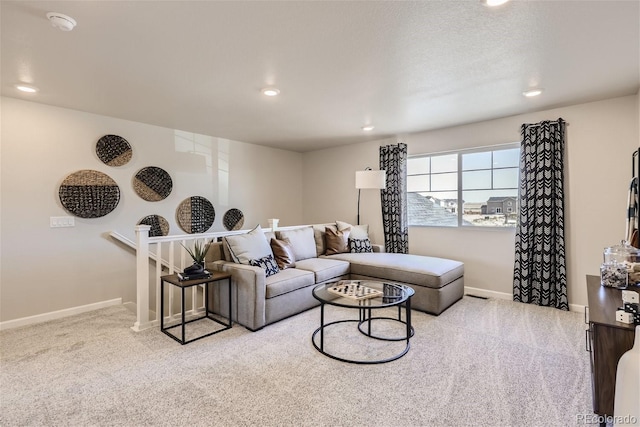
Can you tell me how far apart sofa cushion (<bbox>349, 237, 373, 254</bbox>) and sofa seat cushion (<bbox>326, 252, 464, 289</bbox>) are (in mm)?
263

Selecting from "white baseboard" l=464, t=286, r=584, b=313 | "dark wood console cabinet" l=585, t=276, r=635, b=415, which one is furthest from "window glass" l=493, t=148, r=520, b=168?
"dark wood console cabinet" l=585, t=276, r=635, b=415

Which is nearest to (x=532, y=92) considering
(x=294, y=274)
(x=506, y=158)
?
(x=506, y=158)

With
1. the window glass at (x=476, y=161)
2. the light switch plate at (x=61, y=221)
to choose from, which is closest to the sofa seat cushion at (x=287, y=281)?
the light switch plate at (x=61, y=221)

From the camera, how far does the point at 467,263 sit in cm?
430

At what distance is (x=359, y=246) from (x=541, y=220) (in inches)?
88.7

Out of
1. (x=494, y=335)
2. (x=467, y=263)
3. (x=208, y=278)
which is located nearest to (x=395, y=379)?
(x=494, y=335)

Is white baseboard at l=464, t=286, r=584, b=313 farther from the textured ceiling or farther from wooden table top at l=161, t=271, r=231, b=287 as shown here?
wooden table top at l=161, t=271, r=231, b=287

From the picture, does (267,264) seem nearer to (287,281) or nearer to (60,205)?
(287,281)

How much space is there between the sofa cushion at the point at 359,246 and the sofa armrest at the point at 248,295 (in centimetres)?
181

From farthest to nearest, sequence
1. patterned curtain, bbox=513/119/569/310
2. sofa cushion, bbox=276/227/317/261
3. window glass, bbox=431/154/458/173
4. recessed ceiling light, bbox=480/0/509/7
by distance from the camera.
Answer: window glass, bbox=431/154/458/173
sofa cushion, bbox=276/227/317/261
patterned curtain, bbox=513/119/569/310
recessed ceiling light, bbox=480/0/509/7

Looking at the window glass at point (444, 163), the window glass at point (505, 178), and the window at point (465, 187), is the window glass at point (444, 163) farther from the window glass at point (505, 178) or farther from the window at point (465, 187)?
the window glass at point (505, 178)

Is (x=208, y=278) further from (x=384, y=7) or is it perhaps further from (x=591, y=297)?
(x=591, y=297)

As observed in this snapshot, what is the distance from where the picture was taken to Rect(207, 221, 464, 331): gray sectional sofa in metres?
3.08

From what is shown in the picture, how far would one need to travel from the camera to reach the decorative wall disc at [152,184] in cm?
408
